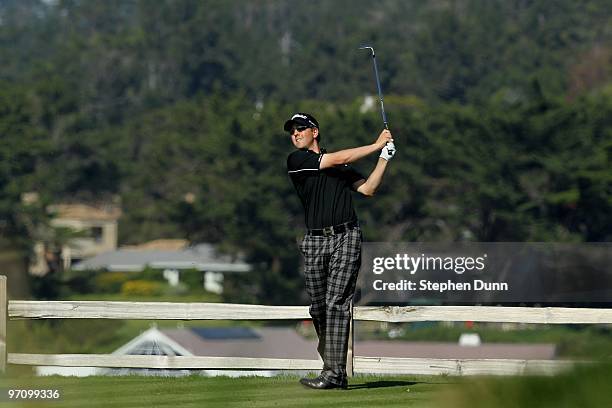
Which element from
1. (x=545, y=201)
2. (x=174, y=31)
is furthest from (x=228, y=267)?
(x=174, y=31)

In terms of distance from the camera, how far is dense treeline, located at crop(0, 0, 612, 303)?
81.8 meters

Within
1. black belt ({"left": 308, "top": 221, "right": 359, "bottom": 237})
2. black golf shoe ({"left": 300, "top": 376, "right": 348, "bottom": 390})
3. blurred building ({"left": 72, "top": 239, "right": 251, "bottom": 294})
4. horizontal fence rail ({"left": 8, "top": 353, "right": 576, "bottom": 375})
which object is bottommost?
blurred building ({"left": 72, "top": 239, "right": 251, "bottom": 294})

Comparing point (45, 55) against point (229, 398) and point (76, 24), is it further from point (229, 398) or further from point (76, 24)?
point (229, 398)

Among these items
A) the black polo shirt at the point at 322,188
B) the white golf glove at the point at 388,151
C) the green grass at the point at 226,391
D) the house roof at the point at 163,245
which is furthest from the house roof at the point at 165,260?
the white golf glove at the point at 388,151

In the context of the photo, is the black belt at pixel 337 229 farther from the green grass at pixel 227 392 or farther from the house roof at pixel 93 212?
the house roof at pixel 93 212

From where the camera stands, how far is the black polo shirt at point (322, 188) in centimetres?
991

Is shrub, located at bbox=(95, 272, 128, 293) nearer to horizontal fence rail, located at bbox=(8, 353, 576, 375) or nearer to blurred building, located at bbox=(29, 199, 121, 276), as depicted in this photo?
blurred building, located at bbox=(29, 199, 121, 276)

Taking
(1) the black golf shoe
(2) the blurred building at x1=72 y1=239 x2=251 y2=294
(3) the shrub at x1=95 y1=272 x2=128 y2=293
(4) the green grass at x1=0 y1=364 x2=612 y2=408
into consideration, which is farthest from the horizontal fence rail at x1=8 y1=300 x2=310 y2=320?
(3) the shrub at x1=95 y1=272 x2=128 y2=293

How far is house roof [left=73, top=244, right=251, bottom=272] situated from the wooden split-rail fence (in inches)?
3046

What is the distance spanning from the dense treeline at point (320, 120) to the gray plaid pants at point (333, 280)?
217 feet

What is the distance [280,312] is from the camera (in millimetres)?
12172

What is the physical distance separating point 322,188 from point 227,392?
1612mm

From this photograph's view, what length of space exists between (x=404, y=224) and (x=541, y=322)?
73278 millimetres

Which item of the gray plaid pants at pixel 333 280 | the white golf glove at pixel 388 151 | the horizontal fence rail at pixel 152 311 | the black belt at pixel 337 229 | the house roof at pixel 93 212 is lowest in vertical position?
the house roof at pixel 93 212
